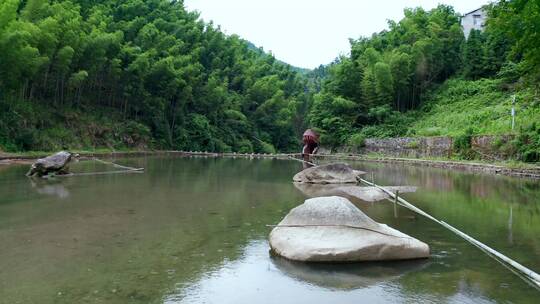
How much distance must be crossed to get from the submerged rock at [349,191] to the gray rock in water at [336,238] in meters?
4.81

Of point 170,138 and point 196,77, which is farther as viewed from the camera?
point 196,77

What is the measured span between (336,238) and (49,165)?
1189 cm

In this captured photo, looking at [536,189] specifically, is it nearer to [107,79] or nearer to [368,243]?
[368,243]

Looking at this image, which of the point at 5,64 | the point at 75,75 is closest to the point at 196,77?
the point at 75,75

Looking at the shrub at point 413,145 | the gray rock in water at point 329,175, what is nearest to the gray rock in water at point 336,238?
the gray rock in water at point 329,175

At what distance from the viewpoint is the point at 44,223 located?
8.16 meters

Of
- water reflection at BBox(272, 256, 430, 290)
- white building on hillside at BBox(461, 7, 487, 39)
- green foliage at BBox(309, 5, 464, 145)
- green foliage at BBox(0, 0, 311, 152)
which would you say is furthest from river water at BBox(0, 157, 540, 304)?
white building on hillside at BBox(461, 7, 487, 39)

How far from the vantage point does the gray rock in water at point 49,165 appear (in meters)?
15.4

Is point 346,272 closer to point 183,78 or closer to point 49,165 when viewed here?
point 49,165

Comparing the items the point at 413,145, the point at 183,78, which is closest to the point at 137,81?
the point at 183,78

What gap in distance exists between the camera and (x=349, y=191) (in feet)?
43.3

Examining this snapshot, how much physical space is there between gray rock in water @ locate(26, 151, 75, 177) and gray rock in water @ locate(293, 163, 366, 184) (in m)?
7.44

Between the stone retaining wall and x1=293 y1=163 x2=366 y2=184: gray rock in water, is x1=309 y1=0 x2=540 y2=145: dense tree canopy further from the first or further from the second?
x1=293 y1=163 x2=366 y2=184: gray rock in water

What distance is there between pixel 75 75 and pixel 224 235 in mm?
24439
